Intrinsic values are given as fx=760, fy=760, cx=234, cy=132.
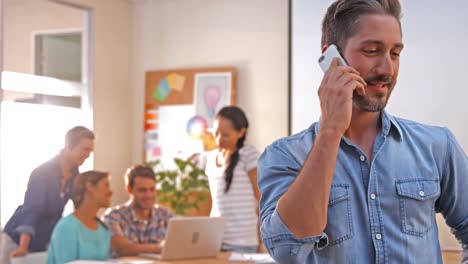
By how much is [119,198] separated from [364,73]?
198 inches

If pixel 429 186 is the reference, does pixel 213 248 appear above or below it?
below

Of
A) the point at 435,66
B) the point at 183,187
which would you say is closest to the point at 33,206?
the point at 183,187

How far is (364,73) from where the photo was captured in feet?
3.57

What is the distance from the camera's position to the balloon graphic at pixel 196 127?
5.88 metres

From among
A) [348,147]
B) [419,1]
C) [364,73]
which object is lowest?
[348,147]

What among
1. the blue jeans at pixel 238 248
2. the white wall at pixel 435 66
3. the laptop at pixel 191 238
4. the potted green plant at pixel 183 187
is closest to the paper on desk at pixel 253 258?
the laptop at pixel 191 238

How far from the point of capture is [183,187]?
5.29m

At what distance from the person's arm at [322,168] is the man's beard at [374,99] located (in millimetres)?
30

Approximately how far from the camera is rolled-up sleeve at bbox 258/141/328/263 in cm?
104

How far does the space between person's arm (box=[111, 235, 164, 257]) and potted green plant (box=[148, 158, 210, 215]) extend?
1557mm

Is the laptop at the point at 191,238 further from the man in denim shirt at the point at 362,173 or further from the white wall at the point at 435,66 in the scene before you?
the man in denim shirt at the point at 362,173

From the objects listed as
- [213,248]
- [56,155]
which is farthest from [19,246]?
[213,248]

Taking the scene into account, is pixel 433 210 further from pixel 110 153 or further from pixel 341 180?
pixel 110 153

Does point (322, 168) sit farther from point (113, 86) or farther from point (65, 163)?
point (113, 86)
